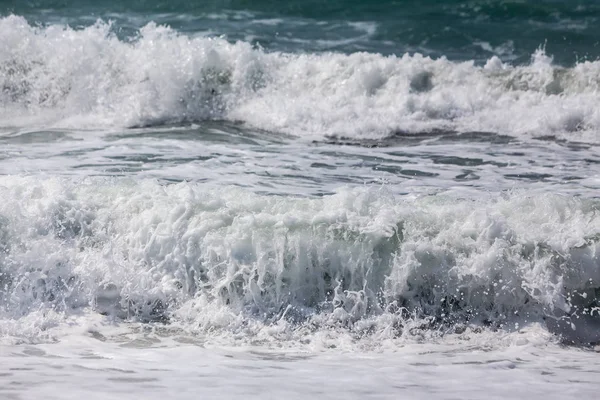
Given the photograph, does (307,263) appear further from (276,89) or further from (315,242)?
(276,89)

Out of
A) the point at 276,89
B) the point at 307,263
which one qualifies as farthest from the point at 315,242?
the point at 276,89

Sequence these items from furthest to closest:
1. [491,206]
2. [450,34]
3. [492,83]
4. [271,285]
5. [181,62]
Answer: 1. [450,34]
2. [181,62]
3. [492,83]
4. [491,206]
5. [271,285]

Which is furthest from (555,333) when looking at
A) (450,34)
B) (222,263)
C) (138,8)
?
(138,8)

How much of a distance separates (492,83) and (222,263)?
6.65m

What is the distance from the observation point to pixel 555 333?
548cm

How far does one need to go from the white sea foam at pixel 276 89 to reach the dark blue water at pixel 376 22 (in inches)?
36.6

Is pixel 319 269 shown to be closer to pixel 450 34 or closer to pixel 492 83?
pixel 492 83

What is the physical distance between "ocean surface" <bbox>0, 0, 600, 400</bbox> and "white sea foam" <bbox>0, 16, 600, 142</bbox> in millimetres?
51

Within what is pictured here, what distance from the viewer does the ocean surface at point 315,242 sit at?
15.9 ft

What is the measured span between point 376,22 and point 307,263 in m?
9.90

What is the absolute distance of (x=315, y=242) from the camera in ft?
20.0

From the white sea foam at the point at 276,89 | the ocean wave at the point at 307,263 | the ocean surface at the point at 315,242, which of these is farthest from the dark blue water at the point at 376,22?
the ocean wave at the point at 307,263

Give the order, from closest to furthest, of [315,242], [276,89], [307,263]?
1. [307,263]
2. [315,242]
3. [276,89]

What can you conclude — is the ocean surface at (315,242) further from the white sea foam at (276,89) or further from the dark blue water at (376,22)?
the dark blue water at (376,22)
